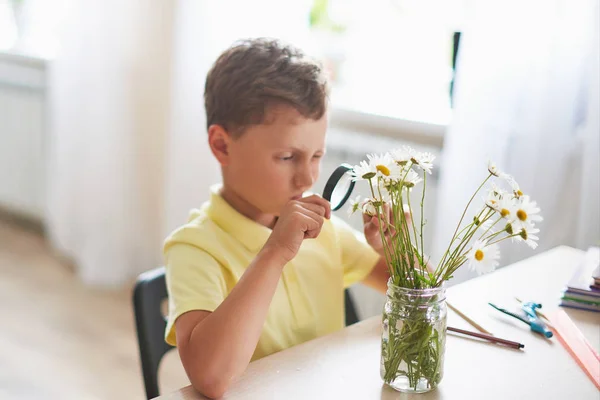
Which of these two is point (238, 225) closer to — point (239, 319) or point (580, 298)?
point (239, 319)

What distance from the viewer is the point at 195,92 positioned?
2645 mm

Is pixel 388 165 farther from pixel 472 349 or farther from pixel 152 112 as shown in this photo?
pixel 152 112

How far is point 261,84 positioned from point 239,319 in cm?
41

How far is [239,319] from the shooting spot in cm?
98

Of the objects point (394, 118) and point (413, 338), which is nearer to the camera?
point (413, 338)

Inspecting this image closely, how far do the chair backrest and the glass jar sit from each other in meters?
0.43

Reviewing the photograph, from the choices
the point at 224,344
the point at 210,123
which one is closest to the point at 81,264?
the point at 210,123

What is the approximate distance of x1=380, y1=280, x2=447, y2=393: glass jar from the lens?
0.88 metres

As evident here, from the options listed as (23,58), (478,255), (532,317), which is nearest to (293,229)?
(478,255)

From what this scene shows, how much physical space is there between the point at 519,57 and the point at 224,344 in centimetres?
115

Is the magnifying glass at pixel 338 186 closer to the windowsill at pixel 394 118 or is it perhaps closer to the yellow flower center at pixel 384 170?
the yellow flower center at pixel 384 170

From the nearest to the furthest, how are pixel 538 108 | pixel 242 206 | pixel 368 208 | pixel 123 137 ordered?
pixel 368 208 < pixel 242 206 < pixel 538 108 < pixel 123 137

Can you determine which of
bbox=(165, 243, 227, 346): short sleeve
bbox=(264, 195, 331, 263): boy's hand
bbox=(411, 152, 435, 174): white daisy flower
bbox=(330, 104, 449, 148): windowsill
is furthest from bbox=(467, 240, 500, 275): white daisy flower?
bbox=(330, 104, 449, 148): windowsill

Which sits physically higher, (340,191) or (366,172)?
(366,172)
